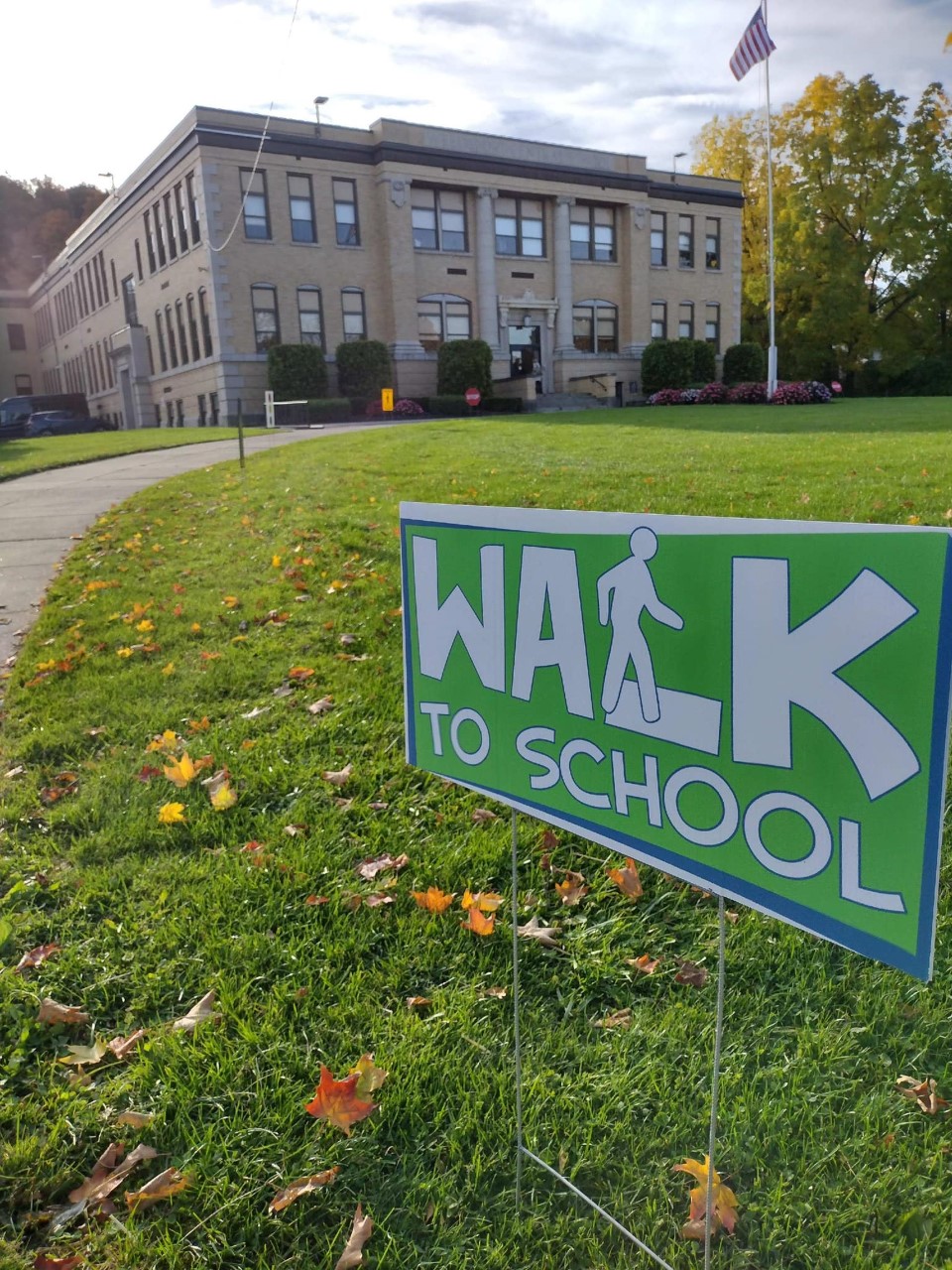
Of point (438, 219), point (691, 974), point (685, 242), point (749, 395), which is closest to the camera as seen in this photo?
point (691, 974)

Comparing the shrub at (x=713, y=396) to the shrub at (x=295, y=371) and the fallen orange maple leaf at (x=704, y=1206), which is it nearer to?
the shrub at (x=295, y=371)

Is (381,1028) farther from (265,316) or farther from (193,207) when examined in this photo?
(193,207)

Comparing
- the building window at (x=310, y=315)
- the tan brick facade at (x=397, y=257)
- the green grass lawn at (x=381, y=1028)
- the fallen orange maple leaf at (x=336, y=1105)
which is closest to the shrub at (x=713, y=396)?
the tan brick facade at (x=397, y=257)

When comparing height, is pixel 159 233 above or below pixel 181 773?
above

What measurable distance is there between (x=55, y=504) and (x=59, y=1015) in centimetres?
1083

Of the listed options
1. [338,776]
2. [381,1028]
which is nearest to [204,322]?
[338,776]

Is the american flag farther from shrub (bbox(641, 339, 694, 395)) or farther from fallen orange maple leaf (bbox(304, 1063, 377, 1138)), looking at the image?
fallen orange maple leaf (bbox(304, 1063, 377, 1138))

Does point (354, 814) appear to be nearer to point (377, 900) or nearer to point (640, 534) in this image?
point (377, 900)

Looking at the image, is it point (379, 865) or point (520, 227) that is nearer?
point (379, 865)

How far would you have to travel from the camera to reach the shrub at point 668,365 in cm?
4031

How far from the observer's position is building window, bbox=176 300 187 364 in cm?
3878

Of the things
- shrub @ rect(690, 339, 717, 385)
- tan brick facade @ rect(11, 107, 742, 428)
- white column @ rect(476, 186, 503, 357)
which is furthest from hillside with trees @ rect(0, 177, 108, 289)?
shrub @ rect(690, 339, 717, 385)

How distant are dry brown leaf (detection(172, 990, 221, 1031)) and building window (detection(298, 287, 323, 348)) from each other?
35667 mm

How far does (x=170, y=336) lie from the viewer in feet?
134
